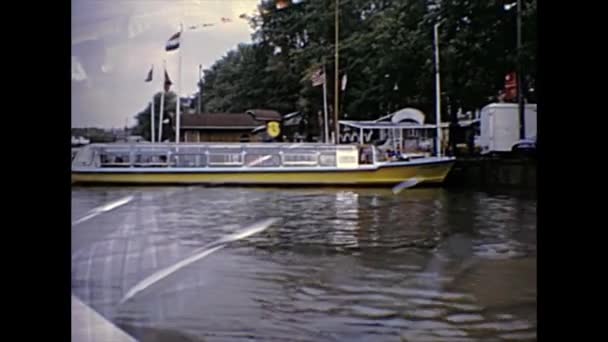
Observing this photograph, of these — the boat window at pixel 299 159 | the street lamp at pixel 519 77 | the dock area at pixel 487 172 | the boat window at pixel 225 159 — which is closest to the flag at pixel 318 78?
the boat window at pixel 299 159

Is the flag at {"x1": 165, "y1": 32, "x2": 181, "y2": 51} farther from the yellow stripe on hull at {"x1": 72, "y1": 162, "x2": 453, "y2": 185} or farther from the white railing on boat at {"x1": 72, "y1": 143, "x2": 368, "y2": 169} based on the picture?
the yellow stripe on hull at {"x1": 72, "y1": 162, "x2": 453, "y2": 185}

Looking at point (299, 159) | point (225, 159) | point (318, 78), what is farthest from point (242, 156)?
point (318, 78)

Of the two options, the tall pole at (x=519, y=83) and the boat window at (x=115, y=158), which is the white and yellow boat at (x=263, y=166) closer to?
the boat window at (x=115, y=158)

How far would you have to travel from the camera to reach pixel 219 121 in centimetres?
553

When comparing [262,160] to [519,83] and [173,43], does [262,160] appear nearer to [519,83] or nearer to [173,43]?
[173,43]

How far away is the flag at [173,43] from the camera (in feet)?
16.4

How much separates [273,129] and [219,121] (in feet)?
1.79

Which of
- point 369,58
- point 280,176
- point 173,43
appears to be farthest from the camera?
point 280,176

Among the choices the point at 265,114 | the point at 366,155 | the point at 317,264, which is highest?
the point at 265,114

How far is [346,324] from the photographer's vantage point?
3197mm

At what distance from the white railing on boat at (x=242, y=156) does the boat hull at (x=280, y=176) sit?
0.08 metres
